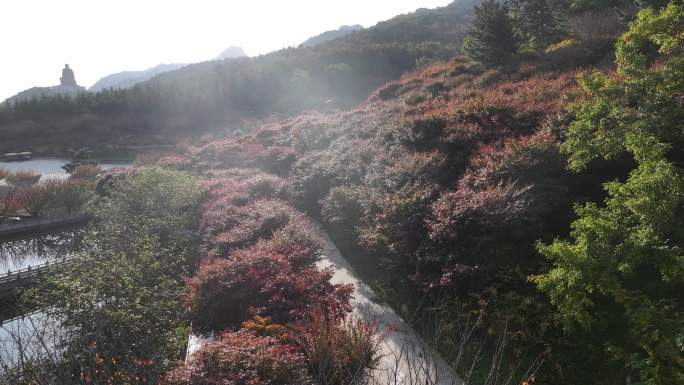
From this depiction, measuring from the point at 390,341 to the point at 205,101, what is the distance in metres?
55.7

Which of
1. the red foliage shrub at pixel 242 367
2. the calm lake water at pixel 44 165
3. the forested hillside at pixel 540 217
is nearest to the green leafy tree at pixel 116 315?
the red foliage shrub at pixel 242 367

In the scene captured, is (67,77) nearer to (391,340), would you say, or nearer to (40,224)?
(40,224)

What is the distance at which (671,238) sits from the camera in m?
6.59

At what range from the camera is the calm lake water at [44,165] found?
3499 cm

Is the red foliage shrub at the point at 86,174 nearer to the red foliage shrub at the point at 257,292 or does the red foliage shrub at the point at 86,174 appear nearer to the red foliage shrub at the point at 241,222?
the red foliage shrub at the point at 241,222

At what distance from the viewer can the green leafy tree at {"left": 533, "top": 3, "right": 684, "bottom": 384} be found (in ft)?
18.2

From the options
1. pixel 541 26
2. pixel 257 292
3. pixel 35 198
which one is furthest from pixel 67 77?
pixel 257 292

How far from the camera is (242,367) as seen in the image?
5.93m

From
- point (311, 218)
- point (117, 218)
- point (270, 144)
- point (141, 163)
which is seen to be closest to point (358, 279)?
point (311, 218)

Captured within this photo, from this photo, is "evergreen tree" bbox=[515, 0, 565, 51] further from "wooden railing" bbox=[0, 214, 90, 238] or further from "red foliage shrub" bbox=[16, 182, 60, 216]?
"red foliage shrub" bbox=[16, 182, 60, 216]

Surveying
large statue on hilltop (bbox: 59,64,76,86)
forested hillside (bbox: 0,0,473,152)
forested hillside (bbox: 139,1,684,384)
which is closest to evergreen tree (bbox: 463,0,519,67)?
forested hillside (bbox: 139,1,684,384)

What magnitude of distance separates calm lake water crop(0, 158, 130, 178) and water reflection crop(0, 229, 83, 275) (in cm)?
1626

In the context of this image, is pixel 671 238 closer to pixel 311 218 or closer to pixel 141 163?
pixel 311 218

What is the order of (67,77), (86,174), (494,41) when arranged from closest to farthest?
(494,41) < (86,174) < (67,77)
